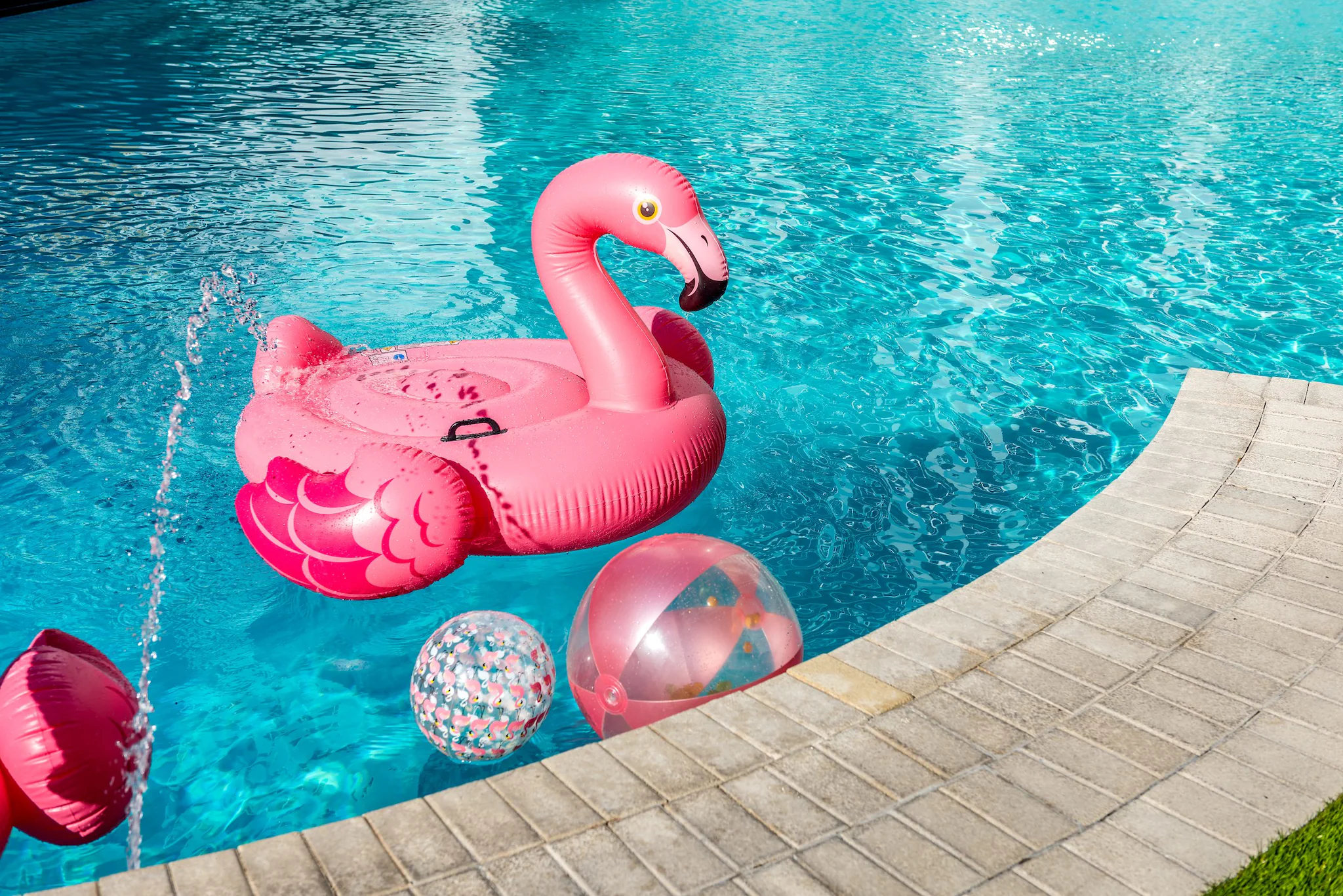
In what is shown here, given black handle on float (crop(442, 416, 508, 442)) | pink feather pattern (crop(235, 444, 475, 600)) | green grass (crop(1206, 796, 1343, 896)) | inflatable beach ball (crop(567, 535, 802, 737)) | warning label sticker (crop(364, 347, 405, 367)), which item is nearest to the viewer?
green grass (crop(1206, 796, 1343, 896))

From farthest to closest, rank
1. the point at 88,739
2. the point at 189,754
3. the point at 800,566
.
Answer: the point at 800,566
the point at 189,754
the point at 88,739

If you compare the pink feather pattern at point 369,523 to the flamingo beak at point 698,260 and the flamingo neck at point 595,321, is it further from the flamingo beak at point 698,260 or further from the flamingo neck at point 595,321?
the flamingo beak at point 698,260

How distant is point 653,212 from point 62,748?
9.10 ft

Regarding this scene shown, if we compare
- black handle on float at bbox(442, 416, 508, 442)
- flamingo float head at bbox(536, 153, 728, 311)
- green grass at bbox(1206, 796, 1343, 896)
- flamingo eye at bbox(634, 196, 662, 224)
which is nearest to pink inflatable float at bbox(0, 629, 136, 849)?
black handle on float at bbox(442, 416, 508, 442)

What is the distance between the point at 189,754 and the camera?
372 cm

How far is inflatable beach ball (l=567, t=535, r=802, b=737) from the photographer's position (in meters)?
3.20

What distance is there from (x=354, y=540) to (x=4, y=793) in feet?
4.55

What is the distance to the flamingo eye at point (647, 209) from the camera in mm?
4309

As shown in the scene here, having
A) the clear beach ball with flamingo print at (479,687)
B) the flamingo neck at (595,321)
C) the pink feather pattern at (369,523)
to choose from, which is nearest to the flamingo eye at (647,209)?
the flamingo neck at (595,321)

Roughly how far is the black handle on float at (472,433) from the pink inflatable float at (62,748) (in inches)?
61.1

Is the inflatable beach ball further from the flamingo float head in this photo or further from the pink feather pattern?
the flamingo float head

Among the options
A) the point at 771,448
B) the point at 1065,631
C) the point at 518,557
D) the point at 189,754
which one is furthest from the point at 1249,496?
the point at 189,754

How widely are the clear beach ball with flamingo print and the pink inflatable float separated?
2.80ft

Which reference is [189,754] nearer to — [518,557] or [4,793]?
[4,793]
